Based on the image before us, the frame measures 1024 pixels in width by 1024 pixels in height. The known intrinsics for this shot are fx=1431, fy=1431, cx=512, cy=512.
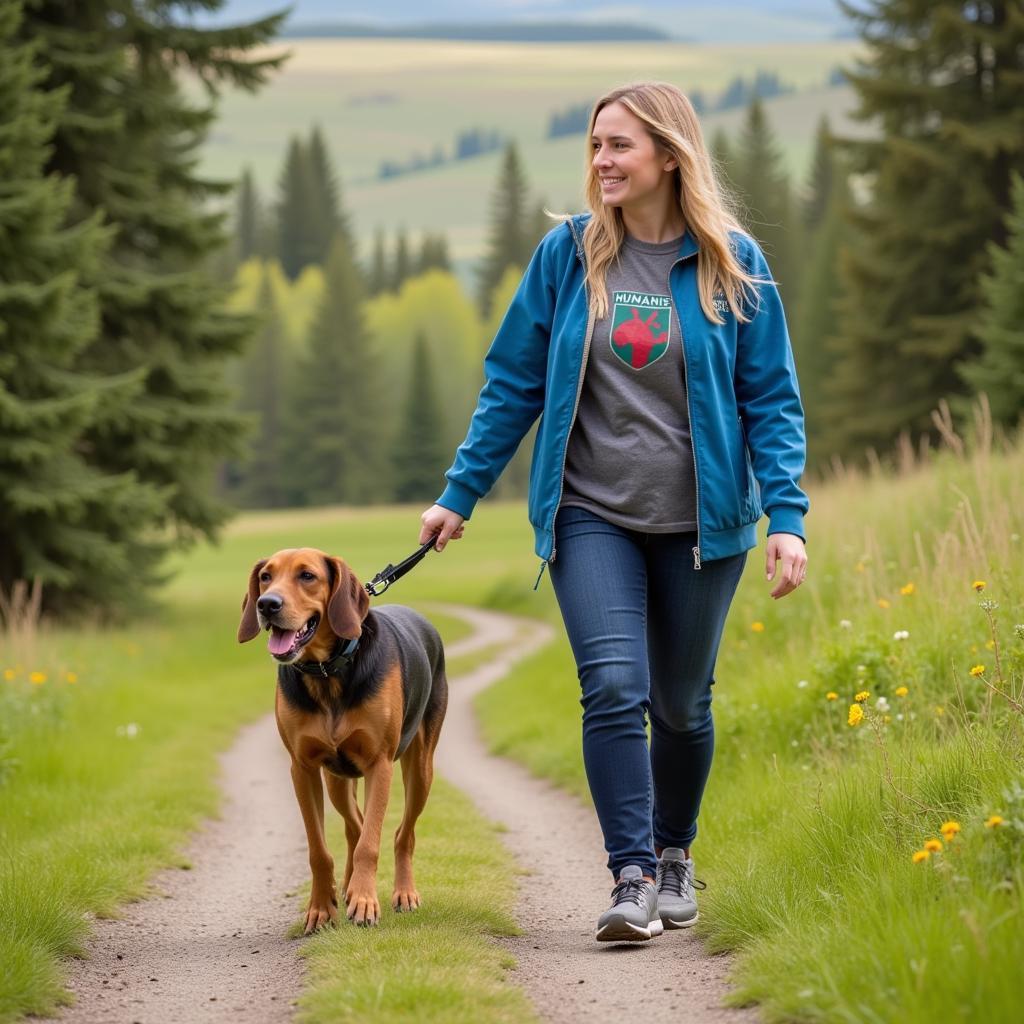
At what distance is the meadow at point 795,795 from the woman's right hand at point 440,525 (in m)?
1.41

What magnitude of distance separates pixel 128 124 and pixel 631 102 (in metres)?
17.7

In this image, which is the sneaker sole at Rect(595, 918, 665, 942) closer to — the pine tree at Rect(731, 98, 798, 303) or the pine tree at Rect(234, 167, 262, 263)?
the pine tree at Rect(731, 98, 798, 303)

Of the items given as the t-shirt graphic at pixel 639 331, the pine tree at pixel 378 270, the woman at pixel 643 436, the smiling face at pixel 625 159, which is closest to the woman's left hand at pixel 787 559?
the woman at pixel 643 436

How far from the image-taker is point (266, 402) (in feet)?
266

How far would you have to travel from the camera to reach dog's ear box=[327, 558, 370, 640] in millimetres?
5379

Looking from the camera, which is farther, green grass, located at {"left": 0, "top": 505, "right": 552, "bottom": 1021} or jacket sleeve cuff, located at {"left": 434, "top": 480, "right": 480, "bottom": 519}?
jacket sleeve cuff, located at {"left": 434, "top": 480, "right": 480, "bottom": 519}

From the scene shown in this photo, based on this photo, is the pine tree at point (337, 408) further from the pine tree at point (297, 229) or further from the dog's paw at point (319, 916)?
the dog's paw at point (319, 916)

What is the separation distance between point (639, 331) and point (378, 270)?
9780cm

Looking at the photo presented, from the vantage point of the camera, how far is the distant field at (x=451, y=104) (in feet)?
483

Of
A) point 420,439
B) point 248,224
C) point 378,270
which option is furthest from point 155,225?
point 378,270

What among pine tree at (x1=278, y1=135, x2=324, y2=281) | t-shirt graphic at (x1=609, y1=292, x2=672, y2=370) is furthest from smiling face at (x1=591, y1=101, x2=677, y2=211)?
pine tree at (x1=278, y1=135, x2=324, y2=281)

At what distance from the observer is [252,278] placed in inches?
3410

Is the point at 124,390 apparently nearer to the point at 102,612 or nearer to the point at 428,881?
the point at 102,612

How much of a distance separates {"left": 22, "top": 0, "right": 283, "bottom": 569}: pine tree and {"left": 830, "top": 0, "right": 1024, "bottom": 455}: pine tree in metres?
12.5
